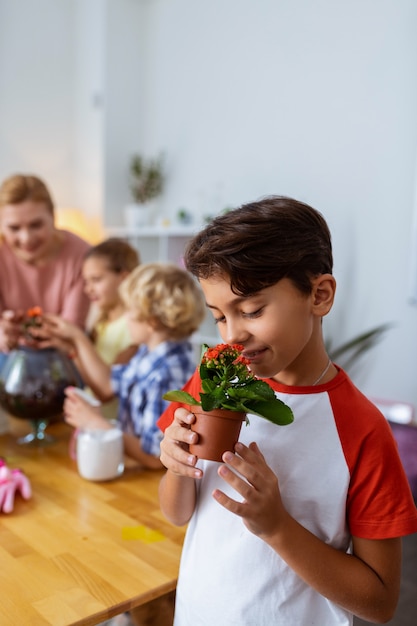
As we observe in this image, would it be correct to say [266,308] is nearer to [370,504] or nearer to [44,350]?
[370,504]

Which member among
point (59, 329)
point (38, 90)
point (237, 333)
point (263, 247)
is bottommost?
point (59, 329)

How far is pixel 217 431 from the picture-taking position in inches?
29.3

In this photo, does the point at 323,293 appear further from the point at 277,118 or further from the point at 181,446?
the point at 277,118

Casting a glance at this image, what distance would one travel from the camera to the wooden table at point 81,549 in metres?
0.87

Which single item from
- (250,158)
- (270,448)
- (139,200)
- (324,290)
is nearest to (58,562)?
(270,448)

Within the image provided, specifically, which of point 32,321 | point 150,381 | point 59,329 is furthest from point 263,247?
point 59,329

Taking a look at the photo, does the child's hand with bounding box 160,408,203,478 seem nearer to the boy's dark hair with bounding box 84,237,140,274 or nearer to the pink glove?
the pink glove

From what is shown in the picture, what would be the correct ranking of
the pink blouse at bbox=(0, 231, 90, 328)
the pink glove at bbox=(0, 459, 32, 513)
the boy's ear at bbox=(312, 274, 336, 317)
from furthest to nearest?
the pink blouse at bbox=(0, 231, 90, 328), the pink glove at bbox=(0, 459, 32, 513), the boy's ear at bbox=(312, 274, 336, 317)

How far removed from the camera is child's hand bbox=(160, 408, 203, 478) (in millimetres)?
776

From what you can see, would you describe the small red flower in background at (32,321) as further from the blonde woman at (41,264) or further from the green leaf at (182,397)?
the green leaf at (182,397)

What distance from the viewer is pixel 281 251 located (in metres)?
0.81

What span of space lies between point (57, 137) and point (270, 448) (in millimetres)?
4557

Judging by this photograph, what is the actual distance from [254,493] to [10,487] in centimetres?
66

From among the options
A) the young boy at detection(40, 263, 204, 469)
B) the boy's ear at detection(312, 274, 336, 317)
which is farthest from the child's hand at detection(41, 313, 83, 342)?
the boy's ear at detection(312, 274, 336, 317)
